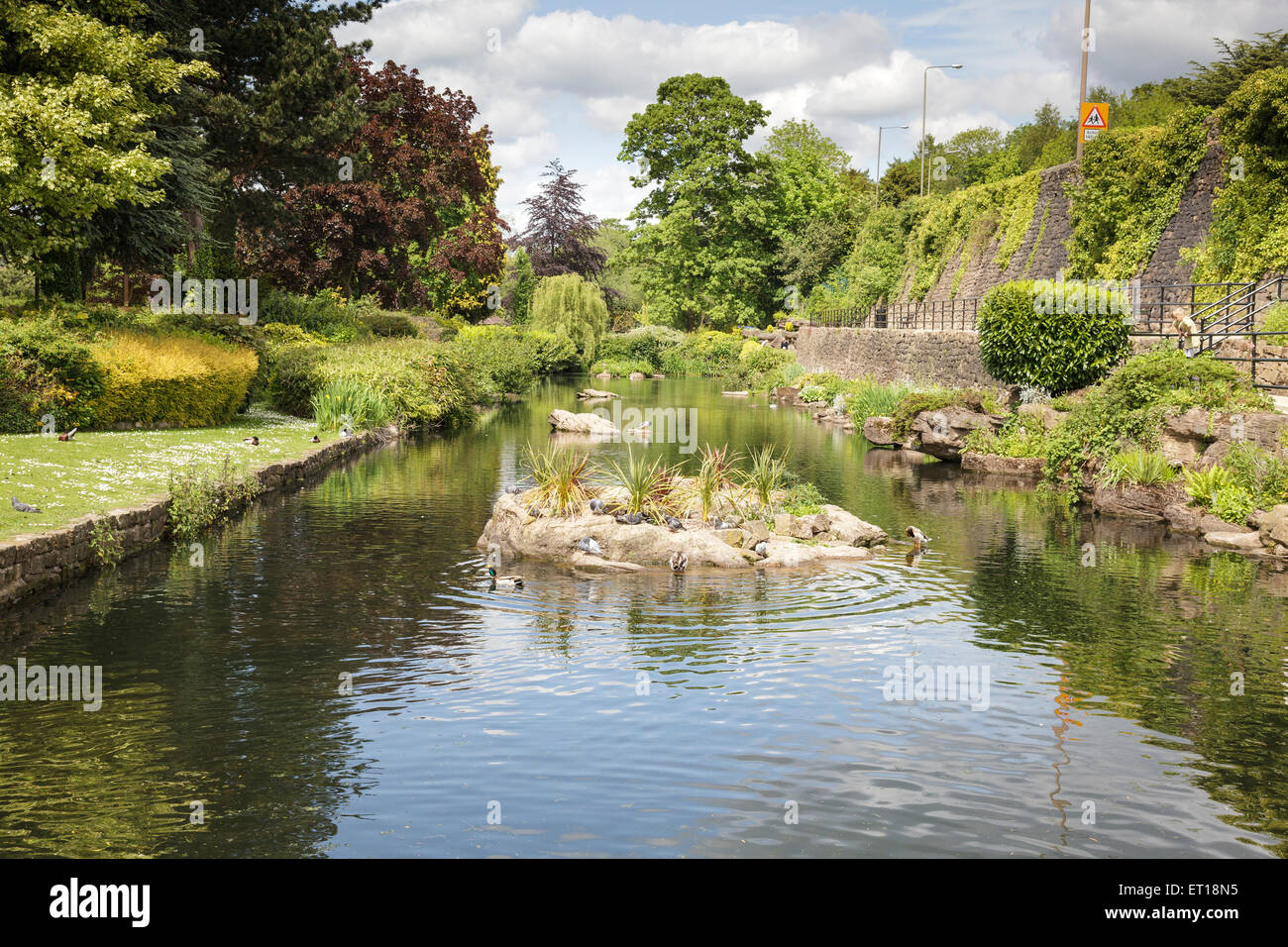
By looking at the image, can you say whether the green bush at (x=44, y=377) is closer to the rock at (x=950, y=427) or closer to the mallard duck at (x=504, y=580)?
the mallard duck at (x=504, y=580)

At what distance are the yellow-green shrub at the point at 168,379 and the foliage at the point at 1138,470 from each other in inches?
714

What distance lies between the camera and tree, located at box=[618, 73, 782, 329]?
70688 millimetres

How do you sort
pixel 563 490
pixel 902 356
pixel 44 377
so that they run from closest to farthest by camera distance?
pixel 563 490, pixel 44 377, pixel 902 356

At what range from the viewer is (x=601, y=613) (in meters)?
11.9

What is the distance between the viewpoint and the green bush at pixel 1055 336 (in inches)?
975

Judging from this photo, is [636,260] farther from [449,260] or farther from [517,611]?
[517,611]

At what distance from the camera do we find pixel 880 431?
30.5 meters

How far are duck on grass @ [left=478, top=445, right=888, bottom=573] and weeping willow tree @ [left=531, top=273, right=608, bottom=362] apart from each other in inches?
1821

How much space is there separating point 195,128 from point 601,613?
70.9ft

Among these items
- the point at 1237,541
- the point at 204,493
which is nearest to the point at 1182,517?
the point at 1237,541

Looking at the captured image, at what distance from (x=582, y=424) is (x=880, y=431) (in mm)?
8616

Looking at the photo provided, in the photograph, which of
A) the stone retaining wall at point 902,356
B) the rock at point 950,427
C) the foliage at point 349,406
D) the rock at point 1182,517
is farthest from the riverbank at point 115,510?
the stone retaining wall at point 902,356

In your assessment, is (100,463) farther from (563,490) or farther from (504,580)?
(504,580)

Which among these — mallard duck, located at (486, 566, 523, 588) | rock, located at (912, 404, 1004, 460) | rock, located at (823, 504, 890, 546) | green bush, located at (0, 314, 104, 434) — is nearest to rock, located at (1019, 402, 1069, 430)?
rock, located at (912, 404, 1004, 460)
